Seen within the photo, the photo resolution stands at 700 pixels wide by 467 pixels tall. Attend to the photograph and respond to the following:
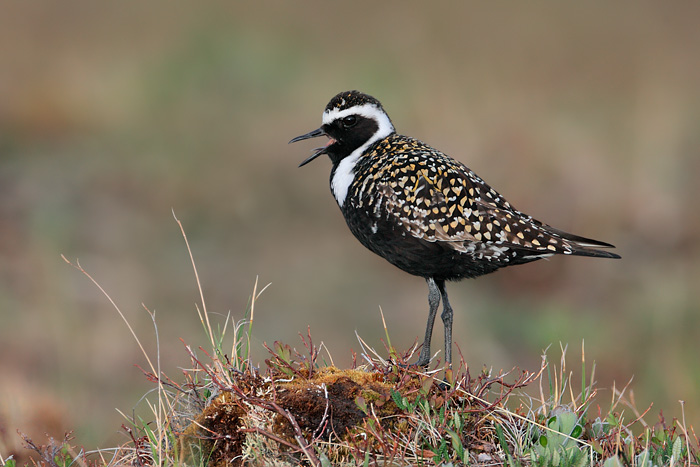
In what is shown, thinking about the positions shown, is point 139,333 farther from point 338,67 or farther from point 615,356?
point 338,67

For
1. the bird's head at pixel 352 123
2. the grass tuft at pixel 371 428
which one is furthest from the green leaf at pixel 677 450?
the bird's head at pixel 352 123

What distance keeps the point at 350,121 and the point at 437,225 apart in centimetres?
96

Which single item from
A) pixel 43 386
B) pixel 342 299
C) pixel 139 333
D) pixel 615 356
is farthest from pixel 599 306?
pixel 43 386

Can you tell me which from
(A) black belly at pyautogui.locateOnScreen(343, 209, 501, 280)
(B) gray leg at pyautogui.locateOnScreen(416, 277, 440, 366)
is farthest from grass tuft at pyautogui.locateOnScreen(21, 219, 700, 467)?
(A) black belly at pyautogui.locateOnScreen(343, 209, 501, 280)

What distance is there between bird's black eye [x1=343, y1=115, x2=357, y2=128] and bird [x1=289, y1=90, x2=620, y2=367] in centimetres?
37

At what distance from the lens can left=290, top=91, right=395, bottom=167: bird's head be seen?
15.4 feet

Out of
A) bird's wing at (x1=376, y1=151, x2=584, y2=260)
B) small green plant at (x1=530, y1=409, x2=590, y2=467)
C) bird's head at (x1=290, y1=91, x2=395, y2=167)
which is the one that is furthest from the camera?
bird's head at (x1=290, y1=91, x2=395, y2=167)

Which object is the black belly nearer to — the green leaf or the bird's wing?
the bird's wing

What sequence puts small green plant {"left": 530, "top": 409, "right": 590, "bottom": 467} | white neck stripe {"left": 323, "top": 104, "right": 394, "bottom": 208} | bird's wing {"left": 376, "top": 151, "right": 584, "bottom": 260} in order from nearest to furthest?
small green plant {"left": 530, "top": 409, "right": 590, "bottom": 467} < bird's wing {"left": 376, "top": 151, "right": 584, "bottom": 260} < white neck stripe {"left": 323, "top": 104, "right": 394, "bottom": 208}

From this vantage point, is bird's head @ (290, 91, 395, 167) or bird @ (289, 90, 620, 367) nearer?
Result: bird @ (289, 90, 620, 367)

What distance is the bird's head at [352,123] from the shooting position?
184 inches

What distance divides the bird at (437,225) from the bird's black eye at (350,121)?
369 mm

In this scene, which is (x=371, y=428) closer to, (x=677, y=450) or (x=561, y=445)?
(x=561, y=445)

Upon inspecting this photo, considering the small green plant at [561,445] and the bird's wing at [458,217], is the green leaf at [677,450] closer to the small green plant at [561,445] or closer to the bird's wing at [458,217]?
the small green plant at [561,445]
